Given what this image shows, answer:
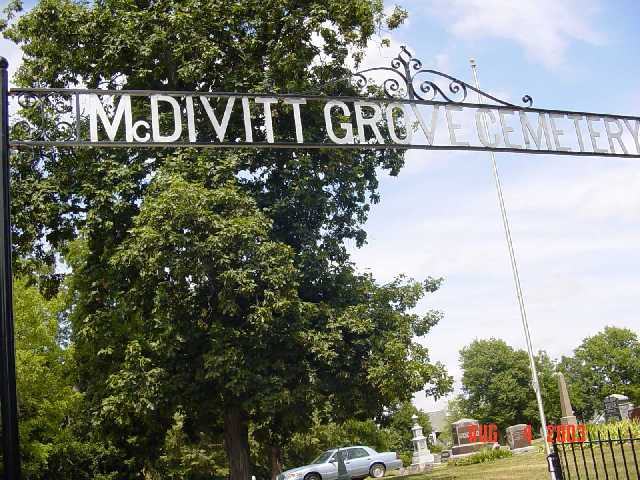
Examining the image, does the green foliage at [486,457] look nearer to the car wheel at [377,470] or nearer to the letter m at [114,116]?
the car wheel at [377,470]

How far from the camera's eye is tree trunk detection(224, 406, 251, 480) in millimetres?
17547

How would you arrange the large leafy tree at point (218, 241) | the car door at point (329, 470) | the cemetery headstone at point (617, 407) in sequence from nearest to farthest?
the large leafy tree at point (218, 241) → the car door at point (329, 470) → the cemetery headstone at point (617, 407)

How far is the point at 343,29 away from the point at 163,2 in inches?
203

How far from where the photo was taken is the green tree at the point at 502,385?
68.0 meters

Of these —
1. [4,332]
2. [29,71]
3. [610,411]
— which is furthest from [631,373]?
[4,332]

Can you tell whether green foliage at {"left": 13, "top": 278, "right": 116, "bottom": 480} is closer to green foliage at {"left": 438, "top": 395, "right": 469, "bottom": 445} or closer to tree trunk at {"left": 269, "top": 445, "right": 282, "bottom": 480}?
tree trunk at {"left": 269, "top": 445, "right": 282, "bottom": 480}

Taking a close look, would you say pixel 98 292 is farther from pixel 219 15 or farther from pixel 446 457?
pixel 446 457

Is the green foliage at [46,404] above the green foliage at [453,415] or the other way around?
above

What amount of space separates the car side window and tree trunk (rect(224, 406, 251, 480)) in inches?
388

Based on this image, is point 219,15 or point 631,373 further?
point 631,373

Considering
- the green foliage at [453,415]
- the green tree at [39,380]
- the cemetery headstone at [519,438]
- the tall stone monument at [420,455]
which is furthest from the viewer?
the green foliage at [453,415]

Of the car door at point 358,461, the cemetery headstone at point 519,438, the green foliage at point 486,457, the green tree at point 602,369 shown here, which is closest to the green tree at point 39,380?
the car door at point 358,461

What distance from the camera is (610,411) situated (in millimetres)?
35875

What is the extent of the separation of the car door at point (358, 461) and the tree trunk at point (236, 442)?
953cm
